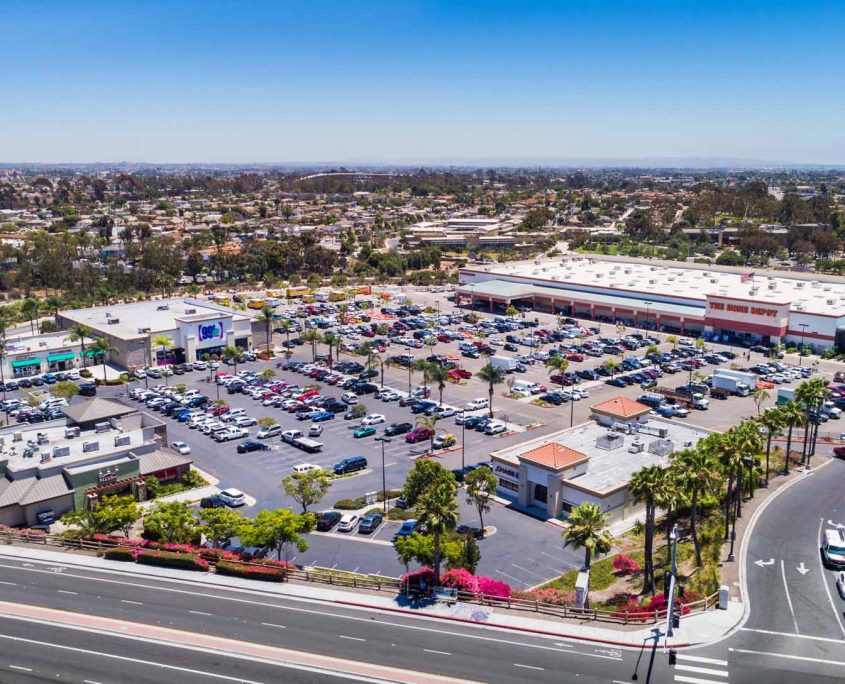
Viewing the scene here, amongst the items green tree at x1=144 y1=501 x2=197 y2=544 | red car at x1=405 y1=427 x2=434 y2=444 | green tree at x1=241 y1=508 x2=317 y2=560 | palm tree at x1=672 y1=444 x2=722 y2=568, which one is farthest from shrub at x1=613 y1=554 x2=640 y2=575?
green tree at x1=144 y1=501 x2=197 y2=544

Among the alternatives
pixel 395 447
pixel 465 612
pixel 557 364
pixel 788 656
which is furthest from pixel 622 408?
pixel 788 656

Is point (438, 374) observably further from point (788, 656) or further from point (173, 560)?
point (788, 656)

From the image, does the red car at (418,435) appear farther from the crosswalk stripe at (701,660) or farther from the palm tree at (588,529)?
the crosswalk stripe at (701,660)

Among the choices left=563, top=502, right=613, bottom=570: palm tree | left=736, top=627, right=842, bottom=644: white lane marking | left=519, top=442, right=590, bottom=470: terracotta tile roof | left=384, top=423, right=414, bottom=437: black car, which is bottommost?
left=384, top=423, right=414, bottom=437: black car

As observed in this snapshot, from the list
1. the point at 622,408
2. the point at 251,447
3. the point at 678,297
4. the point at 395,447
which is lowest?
the point at 395,447

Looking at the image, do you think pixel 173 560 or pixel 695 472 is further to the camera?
pixel 173 560

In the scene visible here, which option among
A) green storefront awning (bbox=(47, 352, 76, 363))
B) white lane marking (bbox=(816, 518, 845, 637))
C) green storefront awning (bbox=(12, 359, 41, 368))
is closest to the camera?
white lane marking (bbox=(816, 518, 845, 637))

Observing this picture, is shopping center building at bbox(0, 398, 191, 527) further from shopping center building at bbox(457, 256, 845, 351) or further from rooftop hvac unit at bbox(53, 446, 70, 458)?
shopping center building at bbox(457, 256, 845, 351)
